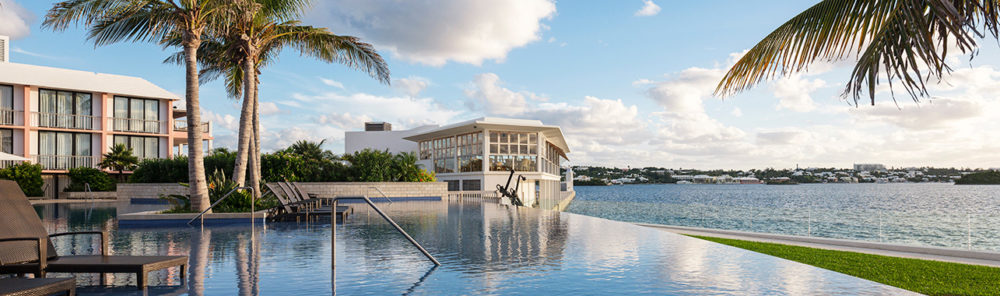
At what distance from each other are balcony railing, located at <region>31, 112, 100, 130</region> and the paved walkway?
29492 millimetres

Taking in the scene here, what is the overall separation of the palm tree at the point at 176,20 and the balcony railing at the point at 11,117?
21.8 metres

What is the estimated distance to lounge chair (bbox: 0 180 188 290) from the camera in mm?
4273

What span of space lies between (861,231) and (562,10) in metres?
10.6

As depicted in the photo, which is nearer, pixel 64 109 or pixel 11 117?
pixel 11 117

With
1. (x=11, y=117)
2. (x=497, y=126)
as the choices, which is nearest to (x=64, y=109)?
(x=11, y=117)

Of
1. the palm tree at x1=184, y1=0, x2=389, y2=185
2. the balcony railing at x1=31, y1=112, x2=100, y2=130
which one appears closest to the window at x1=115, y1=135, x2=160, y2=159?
the balcony railing at x1=31, y1=112, x2=100, y2=130

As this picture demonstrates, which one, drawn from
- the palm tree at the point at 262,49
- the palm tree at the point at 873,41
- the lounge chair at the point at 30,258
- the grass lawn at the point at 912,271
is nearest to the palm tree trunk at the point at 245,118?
the palm tree at the point at 262,49

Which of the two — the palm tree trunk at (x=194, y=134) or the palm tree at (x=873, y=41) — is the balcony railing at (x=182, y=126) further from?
the palm tree at (x=873, y=41)

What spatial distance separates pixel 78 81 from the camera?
30.8 metres

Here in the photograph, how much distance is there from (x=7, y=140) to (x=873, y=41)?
36252mm

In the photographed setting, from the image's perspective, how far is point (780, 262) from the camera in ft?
21.2

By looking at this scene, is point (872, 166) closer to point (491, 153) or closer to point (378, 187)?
point (491, 153)

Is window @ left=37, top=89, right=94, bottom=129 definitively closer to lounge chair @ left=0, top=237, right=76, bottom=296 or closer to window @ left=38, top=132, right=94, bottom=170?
window @ left=38, top=132, right=94, bottom=170

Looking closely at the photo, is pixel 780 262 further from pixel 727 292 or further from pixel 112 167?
pixel 112 167
